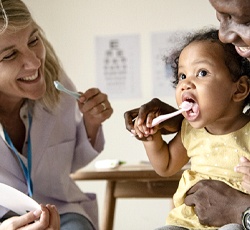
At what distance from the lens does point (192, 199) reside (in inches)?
51.4

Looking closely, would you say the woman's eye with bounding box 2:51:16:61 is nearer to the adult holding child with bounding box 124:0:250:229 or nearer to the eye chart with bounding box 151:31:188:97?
the adult holding child with bounding box 124:0:250:229

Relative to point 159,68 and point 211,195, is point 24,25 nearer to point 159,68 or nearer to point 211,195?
point 211,195

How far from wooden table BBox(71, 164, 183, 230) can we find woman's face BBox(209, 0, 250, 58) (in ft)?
3.74

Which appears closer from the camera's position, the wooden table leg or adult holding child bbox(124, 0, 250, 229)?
adult holding child bbox(124, 0, 250, 229)

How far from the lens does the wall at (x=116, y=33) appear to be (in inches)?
129

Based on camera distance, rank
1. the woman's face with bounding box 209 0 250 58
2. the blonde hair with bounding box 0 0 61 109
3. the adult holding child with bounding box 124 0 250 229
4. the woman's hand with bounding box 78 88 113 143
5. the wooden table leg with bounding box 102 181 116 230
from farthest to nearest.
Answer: the wooden table leg with bounding box 102 181 116 230 < the woman's hand with bounding box 78 88 113 143 < the blonde hair with bounding box 0 0 61 109 < the adult holding child with bounding box 124 0 250 229 < the woman's face with bounding box 209 0 250 58

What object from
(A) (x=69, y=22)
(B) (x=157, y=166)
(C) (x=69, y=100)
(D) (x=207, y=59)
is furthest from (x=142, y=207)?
(D) (x=207, y=59)

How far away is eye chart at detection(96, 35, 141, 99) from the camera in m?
3.33

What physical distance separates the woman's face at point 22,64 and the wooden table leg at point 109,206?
0.76 m

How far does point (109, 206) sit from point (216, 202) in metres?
1.14

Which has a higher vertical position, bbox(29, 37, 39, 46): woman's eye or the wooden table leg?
bbox(29, 37, 39, 46): woman's eye

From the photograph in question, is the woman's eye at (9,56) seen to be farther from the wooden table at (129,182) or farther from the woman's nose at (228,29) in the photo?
the woman's nose at (228,29)

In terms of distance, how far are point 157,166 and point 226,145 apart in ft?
0.61

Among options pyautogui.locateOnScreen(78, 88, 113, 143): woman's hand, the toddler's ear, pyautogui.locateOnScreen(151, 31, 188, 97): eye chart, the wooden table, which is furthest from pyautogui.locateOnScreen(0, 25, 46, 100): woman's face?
pyautogui.locateOnScreen(151, 31, 188, 97): eye chart
